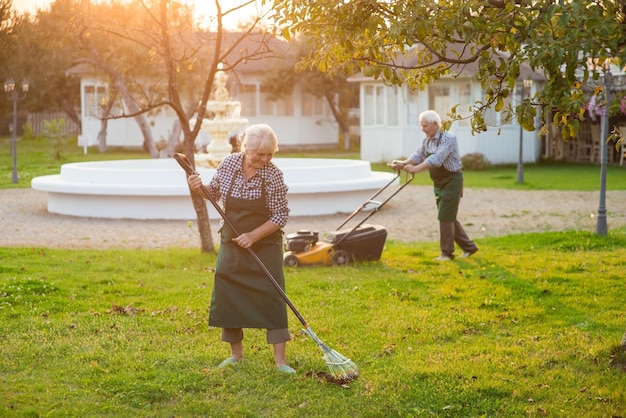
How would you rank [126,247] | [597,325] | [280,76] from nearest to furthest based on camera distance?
1. [597,325]
2. [126,247]
3. [280,76]

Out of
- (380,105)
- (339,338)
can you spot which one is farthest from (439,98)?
(339,338)

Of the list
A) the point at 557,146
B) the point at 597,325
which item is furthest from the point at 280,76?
the point at 597,325

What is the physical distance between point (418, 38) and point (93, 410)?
267 centimetres

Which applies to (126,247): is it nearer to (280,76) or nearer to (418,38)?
(418,38)

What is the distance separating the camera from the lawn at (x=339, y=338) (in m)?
5.37

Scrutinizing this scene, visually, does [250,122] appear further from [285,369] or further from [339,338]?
[285,369]

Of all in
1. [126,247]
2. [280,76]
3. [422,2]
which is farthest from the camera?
[280,76]

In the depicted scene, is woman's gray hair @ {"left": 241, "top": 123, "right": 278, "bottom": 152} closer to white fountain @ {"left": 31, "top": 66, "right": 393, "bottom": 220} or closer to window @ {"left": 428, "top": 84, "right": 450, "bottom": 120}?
white fountain @ {"left": 31, "top": 66, "right": 393, "bottom": 220}

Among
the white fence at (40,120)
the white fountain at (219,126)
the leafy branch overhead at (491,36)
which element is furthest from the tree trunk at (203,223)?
the white fence at (40,120)

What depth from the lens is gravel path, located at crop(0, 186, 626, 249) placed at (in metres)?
13.2

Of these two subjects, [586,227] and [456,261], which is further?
[586,227]

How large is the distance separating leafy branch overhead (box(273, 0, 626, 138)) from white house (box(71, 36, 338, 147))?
33.8 m

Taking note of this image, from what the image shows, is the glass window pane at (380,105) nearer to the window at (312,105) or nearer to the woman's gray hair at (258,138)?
the window at (312,105)

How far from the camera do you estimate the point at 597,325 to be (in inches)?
288
